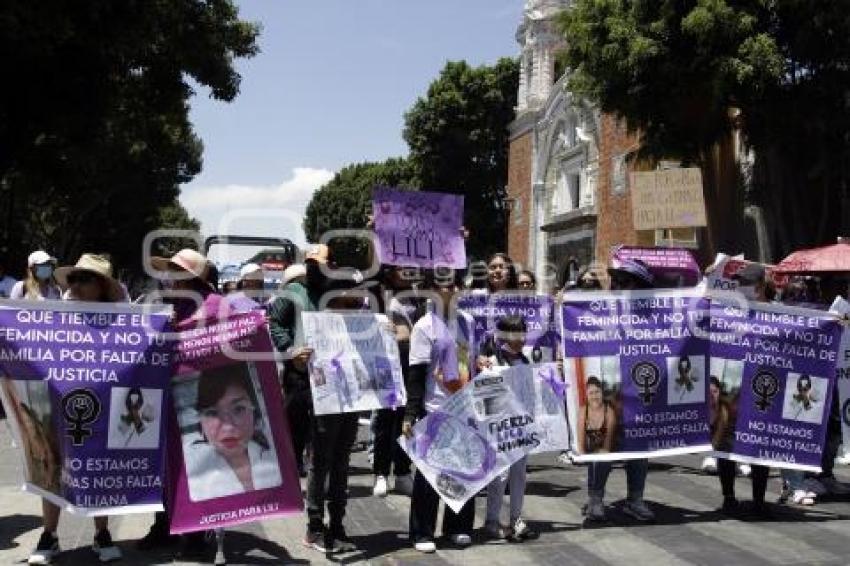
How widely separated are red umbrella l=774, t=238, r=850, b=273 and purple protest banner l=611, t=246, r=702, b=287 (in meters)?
1.88

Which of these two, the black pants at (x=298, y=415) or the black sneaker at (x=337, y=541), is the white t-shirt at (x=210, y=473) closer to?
the black sneaker at (x=337, y=541)

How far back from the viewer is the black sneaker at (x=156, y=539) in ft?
19.3

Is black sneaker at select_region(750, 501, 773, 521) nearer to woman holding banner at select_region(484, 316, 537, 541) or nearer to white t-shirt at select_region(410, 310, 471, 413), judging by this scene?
woman holding banner at select_region(484, 316, 537, 541)

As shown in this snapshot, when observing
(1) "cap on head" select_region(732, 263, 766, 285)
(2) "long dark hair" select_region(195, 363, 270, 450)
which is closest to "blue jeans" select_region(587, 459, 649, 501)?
(1) "cap on head" select_region(732, 263, 766, 285)

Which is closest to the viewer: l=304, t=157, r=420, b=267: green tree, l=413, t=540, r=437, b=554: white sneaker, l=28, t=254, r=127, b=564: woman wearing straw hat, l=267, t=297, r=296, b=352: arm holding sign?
l=28, t=254, r=127, b=564: woman wearing straw hat

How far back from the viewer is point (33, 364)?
5340 mm

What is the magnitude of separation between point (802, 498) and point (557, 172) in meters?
34.3

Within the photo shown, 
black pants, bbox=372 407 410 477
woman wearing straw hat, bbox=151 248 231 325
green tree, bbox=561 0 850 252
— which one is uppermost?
green tree, bbox=561 0 850 252

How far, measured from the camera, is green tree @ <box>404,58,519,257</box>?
153ft

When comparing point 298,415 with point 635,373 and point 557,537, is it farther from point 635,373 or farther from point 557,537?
point 635,373

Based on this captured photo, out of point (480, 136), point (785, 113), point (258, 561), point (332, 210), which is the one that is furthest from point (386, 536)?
point (332, 210)

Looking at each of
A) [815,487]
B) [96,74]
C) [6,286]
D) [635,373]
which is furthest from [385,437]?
[96,74]

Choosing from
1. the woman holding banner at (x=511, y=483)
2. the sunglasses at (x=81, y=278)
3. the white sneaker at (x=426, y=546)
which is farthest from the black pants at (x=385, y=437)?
the sunglasses at (x=81, y=278)

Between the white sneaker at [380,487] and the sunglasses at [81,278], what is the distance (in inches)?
121
